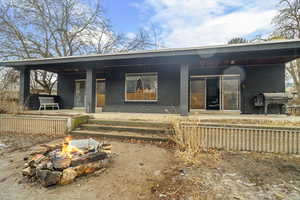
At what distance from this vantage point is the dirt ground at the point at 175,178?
6.13ft

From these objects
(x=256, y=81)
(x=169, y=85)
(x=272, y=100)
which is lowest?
(x=272, y=100)

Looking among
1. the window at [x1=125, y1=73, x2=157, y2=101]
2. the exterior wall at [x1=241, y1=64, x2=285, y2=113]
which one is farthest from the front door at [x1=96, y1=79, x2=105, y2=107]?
the exterior wall at [x1=241, y1=64, x2=285, y2=113]

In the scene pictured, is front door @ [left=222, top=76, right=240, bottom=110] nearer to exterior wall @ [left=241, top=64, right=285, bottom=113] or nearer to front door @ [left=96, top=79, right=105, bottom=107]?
exterior wall @ [left=241, top=64, right=285, bottom=113]

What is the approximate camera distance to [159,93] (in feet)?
23.3

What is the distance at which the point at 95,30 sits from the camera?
1312 centimetres

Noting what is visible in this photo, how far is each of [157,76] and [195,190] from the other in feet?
18.7

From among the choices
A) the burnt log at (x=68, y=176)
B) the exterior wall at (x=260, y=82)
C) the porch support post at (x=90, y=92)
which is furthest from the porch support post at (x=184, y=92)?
the burnt log at (x=68, y=176)

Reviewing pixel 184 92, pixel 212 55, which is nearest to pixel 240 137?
pixel 184 92

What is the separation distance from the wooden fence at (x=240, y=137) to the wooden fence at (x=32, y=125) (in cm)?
370

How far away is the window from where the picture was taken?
7.20m

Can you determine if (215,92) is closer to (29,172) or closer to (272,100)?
(272,100)

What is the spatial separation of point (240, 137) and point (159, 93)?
4176 millimetres

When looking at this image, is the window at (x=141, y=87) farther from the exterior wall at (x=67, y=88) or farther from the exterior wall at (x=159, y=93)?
the exterior wall at (x=67, y=88)

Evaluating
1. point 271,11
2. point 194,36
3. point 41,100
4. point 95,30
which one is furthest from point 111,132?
point 271,11
